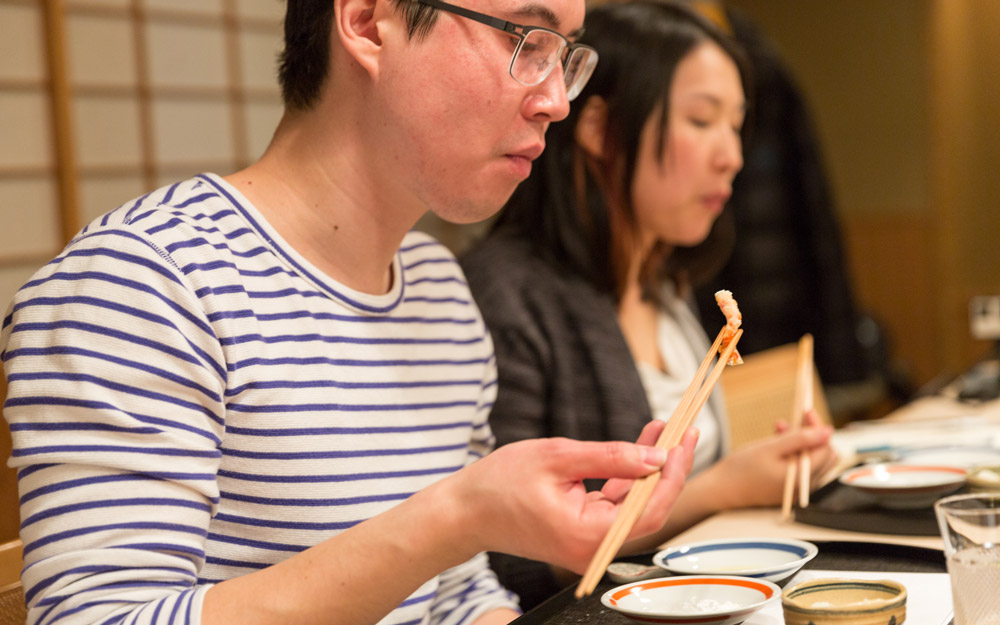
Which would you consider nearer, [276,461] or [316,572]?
[316,572]

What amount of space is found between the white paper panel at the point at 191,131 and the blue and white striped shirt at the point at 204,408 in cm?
197

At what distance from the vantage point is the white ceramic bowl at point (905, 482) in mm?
1271

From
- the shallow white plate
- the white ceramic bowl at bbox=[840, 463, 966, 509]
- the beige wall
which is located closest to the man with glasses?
the white ceramic bowl at bbox=[840, 463, 966, 509]

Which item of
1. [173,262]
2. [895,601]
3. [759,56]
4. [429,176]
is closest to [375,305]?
[429,176]

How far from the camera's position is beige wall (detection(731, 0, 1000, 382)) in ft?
15.6

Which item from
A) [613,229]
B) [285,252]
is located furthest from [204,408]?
[613,229]

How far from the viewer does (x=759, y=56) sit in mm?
3740

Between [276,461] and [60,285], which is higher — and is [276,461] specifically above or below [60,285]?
below

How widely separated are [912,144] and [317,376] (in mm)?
5099

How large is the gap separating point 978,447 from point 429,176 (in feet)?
3.49

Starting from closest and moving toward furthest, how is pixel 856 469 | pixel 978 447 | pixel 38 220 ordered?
pixel 856 469
pixel 978 447
pixel 38 220

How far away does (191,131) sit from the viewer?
308 centimetres

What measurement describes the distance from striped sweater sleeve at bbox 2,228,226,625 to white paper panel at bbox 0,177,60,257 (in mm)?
1910

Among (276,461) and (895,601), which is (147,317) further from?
(895,601)
